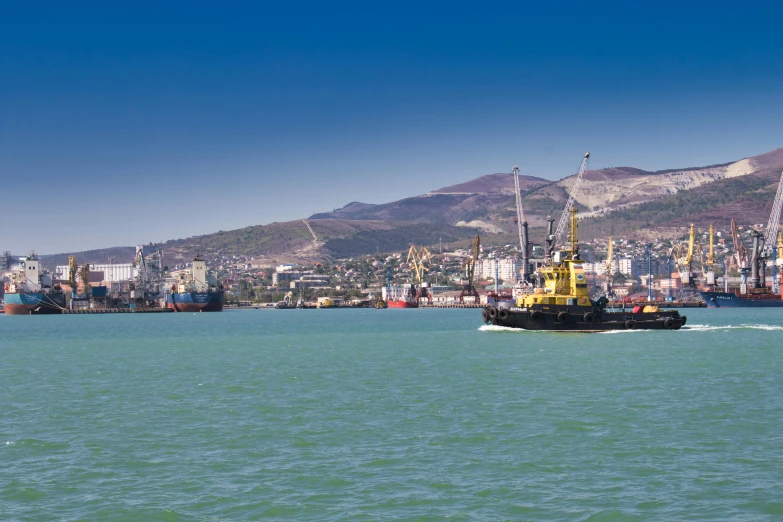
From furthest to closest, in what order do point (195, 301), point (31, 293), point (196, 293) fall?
point (195, 301)
point (196, 293)
point (31, 293)

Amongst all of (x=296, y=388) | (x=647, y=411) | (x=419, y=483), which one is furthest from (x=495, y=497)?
(x=296, y=388)

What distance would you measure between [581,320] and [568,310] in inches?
47.8

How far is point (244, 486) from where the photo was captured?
19.2 meters

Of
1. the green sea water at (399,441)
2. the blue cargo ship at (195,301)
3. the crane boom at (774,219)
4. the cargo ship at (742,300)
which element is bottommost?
the green sea water at (399,441)

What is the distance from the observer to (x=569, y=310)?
68125 millimetres

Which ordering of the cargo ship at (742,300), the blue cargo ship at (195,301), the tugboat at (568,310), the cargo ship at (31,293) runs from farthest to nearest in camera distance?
the blue cargo ship at (195,301) < the cargo ship at (31,293) < the cargo ship at (742,300) < the tugboat at (568,310)

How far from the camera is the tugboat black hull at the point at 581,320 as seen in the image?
67.9 meters

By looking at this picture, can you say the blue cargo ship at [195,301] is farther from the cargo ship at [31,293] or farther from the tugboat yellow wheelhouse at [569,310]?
the tugboat yellow wheelhouse at [569,310]

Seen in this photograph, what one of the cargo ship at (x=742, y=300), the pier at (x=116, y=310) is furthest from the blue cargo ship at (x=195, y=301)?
the cargo ship at (x=742, y=300)

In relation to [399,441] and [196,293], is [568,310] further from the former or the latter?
[196,293]

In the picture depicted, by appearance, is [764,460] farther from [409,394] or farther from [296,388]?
[296,388]

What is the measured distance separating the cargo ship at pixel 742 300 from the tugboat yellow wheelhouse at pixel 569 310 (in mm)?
97490

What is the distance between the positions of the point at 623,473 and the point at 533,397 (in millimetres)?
12032

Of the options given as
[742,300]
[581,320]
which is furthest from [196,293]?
[581,320]
